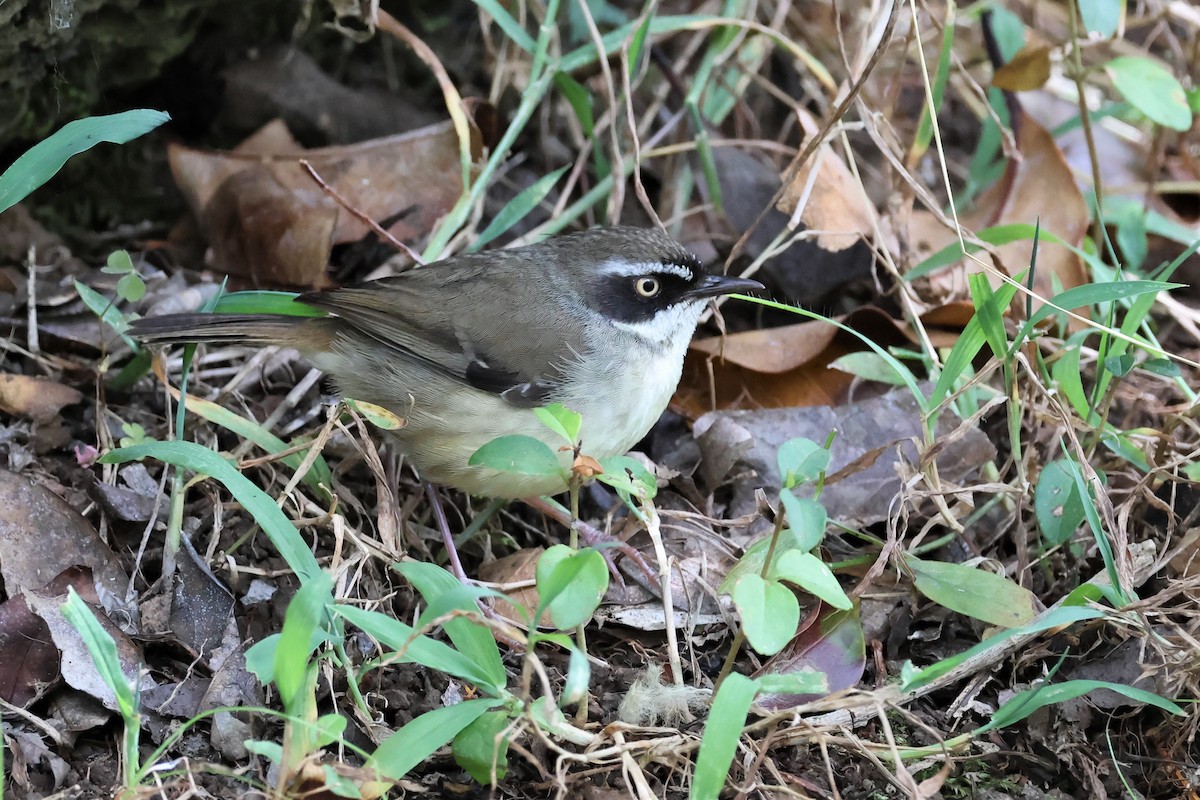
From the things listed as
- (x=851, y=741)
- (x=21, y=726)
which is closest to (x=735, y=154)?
(x=851, y=741)

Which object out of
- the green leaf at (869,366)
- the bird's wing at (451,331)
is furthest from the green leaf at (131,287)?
the green leaf at (869,366)

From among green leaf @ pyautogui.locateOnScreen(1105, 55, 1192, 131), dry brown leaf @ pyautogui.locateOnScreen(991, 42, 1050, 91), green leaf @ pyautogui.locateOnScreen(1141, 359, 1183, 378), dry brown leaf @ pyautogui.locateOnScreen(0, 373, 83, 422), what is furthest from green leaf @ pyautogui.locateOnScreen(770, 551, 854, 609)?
dry brown leaf @ pyautogui.locateOnScreen(991, 42, 1050, 91)

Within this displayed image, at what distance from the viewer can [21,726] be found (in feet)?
11.1

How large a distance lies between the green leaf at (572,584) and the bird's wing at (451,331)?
1.57m

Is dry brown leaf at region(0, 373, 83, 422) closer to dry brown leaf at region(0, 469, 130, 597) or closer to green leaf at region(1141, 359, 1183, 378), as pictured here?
dry brown leaf at region(0, 469, 130, 597)

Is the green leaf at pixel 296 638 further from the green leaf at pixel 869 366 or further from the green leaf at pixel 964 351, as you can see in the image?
the green leaf at pixel 869 366

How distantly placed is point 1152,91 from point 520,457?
Result: 3.76 metres

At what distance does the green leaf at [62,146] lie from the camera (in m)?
3.66

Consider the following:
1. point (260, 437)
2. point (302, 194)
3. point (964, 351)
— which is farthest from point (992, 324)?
point (302, 194)

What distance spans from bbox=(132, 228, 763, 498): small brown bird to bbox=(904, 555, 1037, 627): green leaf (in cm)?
127

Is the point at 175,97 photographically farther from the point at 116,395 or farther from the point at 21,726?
the point at 21,726

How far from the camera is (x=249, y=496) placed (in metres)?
3.61

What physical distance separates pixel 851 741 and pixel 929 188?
154 inches

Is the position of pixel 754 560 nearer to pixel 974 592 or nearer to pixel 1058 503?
pixel 974 592
